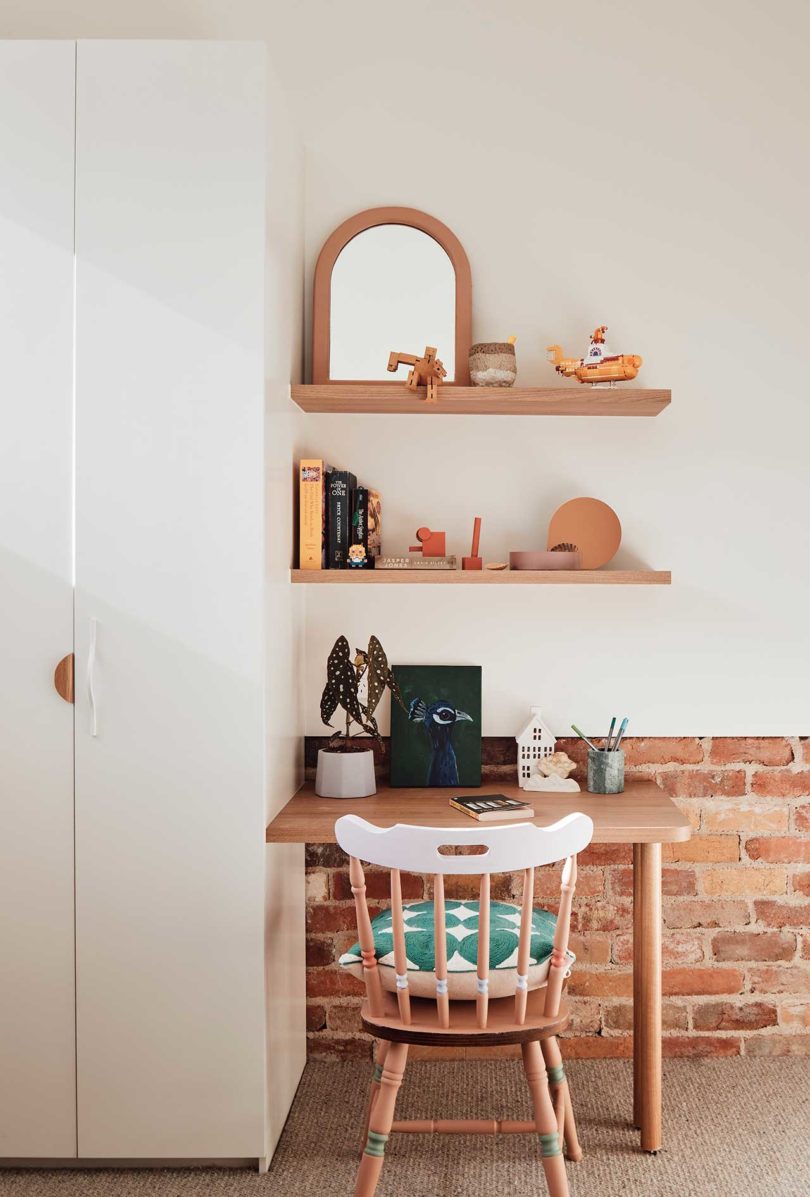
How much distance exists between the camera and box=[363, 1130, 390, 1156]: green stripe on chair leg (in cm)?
187

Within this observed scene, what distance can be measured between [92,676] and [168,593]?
0.24 m

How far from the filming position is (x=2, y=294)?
2148mm

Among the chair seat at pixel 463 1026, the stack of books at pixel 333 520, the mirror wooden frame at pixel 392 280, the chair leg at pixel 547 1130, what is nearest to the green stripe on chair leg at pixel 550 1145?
the chair leg at pixel 547 1130

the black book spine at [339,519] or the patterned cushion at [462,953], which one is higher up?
the black book spine at [339,519]

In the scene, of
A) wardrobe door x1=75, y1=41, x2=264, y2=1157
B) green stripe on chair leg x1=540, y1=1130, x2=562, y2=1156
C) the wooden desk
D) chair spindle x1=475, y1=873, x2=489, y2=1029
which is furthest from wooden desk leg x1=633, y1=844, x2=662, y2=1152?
wardrobe door x1=75, y1=41, x2=264, y2=1157

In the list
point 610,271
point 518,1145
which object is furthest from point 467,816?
point 610,271

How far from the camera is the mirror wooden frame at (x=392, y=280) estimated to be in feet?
8.66

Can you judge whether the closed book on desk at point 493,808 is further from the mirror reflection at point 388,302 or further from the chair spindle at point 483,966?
the mirror reflection at point 388,302

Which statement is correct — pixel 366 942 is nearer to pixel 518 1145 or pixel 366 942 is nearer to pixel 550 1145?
pixel 550 1145

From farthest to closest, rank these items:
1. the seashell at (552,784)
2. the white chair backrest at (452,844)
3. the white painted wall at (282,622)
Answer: the seashell at (552,784) < the white painted wall at (282,622) < the white chair backrest at (452,844)

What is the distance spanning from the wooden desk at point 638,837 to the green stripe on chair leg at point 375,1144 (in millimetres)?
565

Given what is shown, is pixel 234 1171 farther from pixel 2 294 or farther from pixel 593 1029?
pixel 2 294

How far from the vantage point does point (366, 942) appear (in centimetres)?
185

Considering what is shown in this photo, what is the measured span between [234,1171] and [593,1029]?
1.01 metres
